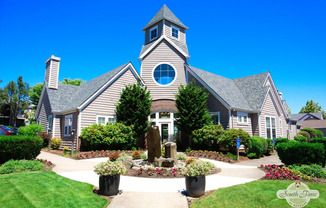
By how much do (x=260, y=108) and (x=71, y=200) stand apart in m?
19.4

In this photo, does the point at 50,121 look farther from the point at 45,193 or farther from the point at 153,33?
the point at 45,193

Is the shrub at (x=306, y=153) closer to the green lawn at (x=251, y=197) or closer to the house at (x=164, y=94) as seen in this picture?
the green lawn at (x=251, y=197)

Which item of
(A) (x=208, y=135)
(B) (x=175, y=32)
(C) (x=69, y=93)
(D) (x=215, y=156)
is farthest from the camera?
(B) (x=175, y=32)

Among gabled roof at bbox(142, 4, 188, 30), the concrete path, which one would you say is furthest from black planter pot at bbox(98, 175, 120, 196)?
gabled roof at bbox(142, 4, 188, 30)

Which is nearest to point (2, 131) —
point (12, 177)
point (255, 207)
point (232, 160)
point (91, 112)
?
point (91, 112)

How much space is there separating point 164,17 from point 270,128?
55.5 ft

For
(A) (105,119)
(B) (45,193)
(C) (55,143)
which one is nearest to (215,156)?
(A) (105,119)

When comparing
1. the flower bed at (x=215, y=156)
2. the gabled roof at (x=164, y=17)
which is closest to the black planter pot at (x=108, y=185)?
the flower bed at (x=215, y=156)

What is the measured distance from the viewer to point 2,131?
1819 cm

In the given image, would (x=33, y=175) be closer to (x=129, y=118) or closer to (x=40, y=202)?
(x=40, y=202)

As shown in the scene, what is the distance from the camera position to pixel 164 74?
21.4 metres

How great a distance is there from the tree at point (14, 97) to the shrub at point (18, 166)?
151 ft

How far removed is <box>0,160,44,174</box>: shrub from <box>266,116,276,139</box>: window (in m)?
21.0

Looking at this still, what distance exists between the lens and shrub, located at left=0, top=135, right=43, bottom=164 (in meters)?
9.35
